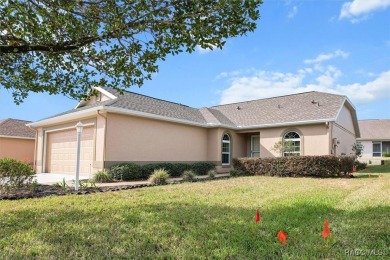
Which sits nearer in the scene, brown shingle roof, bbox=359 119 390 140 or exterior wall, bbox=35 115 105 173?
exterior wall, bbox=35 115 105 173

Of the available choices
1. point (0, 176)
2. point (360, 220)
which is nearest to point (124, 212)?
point (360, 220)

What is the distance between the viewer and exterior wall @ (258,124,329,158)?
17.9m

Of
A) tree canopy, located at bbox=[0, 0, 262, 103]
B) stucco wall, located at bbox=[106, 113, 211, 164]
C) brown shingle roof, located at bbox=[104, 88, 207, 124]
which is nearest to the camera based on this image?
tree canopy, located at bbox=[0, 0, 262, 103]

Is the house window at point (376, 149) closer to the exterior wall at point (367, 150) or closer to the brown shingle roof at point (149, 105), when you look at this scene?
the exterior wall at point (367, 150)

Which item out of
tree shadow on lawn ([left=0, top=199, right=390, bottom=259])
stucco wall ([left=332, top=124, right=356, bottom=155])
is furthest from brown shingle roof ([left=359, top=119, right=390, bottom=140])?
tree shadow on lawn ([left=0, top=199, right=390, bottom=259])

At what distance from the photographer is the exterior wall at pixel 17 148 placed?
24.8 m

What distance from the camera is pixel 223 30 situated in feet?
17.6

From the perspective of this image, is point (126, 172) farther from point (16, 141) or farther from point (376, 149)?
point (376, 149)

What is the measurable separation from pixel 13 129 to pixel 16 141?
4.69 ft

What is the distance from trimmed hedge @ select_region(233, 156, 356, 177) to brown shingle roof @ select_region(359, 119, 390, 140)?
83.1 ft

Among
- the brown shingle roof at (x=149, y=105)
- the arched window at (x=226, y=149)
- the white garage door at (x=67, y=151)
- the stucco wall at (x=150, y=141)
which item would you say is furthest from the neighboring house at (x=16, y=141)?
the arched window at (x=226, y=149)

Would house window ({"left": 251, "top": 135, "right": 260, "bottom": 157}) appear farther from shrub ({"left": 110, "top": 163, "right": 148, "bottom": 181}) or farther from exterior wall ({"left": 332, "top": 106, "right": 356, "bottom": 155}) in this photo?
shrub ({"left": 110, "top": 163, "right": 148, "bottom": 181})

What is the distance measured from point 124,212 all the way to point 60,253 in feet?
7.76

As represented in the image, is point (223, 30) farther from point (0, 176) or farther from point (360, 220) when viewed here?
point (0, 176)
